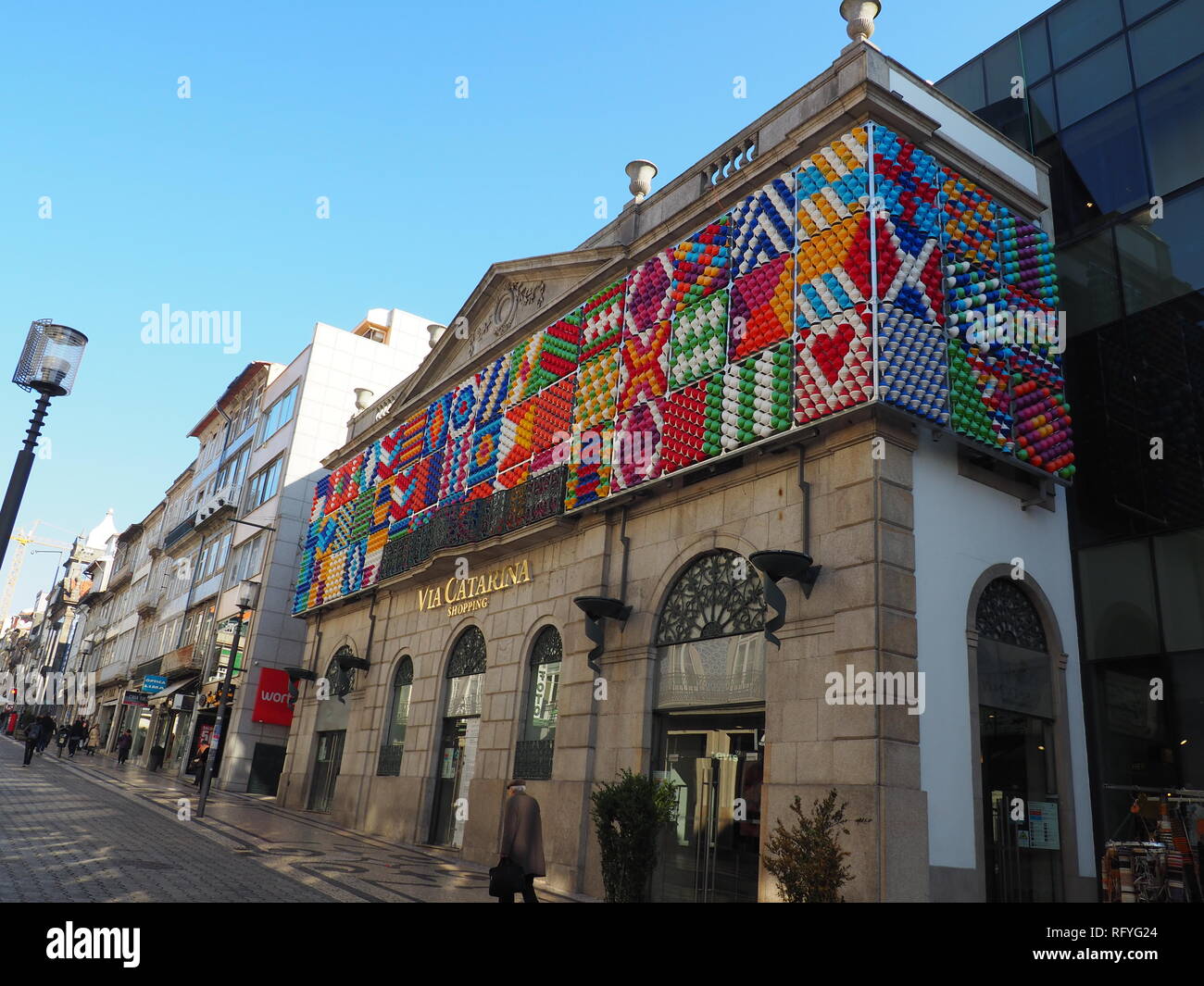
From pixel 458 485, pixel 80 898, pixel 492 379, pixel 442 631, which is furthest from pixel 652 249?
pixel 80 898

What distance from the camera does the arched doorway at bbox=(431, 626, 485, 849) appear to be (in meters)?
18.5

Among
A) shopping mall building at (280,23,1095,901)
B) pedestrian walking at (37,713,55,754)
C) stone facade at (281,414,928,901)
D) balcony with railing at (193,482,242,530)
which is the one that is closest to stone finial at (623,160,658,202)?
shopping mall building at (280,23,1095,901)

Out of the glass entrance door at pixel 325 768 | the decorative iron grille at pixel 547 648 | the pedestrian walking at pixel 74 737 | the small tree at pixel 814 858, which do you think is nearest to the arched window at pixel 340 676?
the glass entrance door at pixel 325 768

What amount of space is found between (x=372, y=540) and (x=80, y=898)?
51.8ft

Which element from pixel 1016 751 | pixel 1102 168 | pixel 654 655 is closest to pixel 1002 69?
pixel 1102 168

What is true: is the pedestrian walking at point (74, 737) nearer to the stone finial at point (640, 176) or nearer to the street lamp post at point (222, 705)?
the street lamp post at point (222, 705)

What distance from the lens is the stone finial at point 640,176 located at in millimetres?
18000

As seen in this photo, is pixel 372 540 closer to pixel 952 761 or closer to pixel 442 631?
pixel 442 631

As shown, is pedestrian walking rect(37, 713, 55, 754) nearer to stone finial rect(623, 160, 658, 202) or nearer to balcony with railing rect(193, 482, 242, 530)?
balcony with railing rect(193, 482, 242, 530)

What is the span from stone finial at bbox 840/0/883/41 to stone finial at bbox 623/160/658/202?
16.8ft

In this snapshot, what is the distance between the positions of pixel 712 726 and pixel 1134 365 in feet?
28.9

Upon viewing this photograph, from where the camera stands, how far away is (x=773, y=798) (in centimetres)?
1149

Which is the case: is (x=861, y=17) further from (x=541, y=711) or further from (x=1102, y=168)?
(x=541, y=711)

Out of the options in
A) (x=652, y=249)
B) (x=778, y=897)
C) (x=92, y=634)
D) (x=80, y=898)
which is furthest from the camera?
(x=92, y=634)
